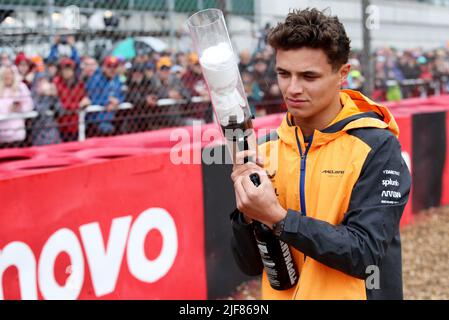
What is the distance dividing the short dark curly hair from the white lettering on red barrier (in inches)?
84.0

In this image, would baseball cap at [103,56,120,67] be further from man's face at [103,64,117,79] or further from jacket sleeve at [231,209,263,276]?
jacket sleeve at [231,209,263,276]

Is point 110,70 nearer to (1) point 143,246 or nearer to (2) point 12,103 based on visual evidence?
(2) point 12,103

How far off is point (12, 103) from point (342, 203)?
4892mm

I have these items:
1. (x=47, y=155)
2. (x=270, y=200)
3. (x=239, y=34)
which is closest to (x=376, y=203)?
(x=270, y=200)

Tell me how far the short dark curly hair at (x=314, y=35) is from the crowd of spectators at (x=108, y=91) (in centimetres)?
356

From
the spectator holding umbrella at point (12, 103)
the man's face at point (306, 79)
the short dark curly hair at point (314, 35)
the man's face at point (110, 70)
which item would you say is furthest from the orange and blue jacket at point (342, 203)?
the man's face at point (110, 70)

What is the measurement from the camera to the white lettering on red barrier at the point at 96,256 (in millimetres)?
3564

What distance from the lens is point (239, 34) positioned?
850 centimetres

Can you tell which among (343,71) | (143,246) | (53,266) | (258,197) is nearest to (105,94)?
(143,246)

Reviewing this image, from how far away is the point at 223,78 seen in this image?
1.90m

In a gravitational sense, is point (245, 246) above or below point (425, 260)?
above

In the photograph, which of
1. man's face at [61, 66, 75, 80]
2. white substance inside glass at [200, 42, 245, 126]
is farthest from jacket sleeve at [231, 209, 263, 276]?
man's face at [61, 66, 75, 80]

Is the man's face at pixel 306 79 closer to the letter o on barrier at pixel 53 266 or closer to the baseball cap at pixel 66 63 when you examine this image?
the letter o on barrier at pixel 53 266

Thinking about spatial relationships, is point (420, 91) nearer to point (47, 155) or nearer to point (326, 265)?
point (47, 155)
